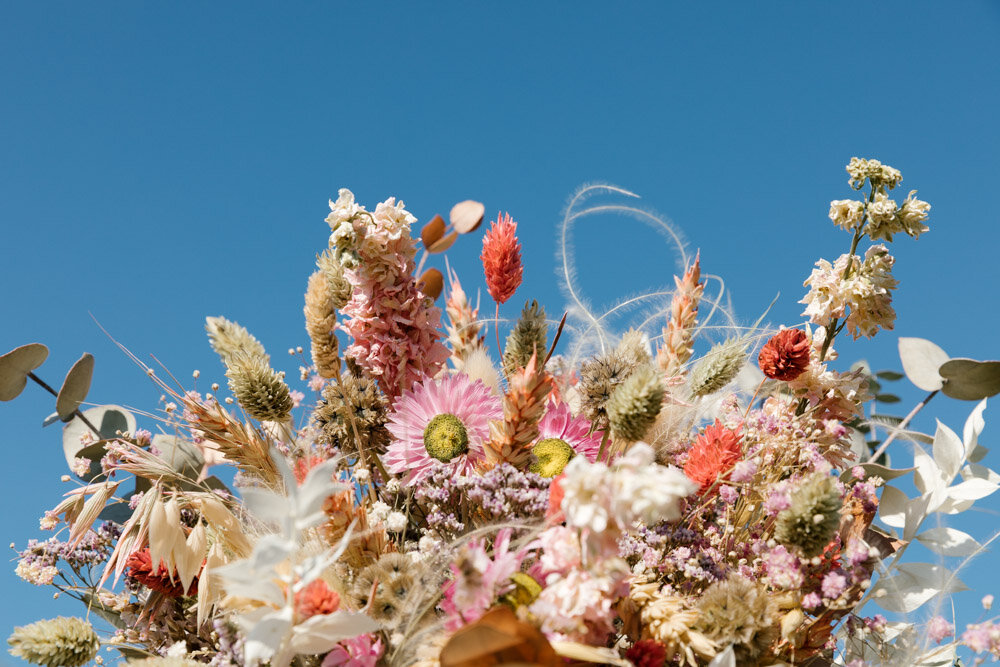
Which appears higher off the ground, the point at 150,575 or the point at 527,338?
the point at 527,338

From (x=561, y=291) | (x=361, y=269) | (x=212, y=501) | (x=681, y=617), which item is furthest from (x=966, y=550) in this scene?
(x=212, y=501)

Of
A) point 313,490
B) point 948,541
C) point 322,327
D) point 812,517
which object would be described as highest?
point 322,327

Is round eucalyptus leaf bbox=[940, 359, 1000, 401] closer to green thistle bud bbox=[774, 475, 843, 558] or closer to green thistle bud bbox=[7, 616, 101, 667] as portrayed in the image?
green thistle bud bbox=[774, 475, 843, 558]

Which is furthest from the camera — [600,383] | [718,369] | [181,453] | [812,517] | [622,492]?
[181,453]

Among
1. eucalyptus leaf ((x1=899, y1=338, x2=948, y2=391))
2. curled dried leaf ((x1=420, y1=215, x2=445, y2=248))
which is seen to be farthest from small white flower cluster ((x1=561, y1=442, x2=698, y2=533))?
eucalyptus leaf ((x1=899, y1=338, x2=948, y2=391))

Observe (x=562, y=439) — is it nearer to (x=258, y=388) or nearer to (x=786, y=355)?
(x=786, y=355)

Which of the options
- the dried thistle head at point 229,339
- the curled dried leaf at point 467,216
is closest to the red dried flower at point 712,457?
the curled dried leaf at point 467,216

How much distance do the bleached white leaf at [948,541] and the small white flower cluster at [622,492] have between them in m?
0.97

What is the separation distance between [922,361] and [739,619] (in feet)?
2.92

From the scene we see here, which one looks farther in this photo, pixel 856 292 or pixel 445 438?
pixel 856 292

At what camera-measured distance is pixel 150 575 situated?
1577 millimetres

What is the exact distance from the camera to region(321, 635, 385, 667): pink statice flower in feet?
3.88

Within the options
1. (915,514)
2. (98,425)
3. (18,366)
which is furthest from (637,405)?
(98,425)

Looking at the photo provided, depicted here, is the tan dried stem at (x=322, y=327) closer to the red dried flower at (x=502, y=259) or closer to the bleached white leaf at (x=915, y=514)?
the red dried flower at (x=502, y=259)
